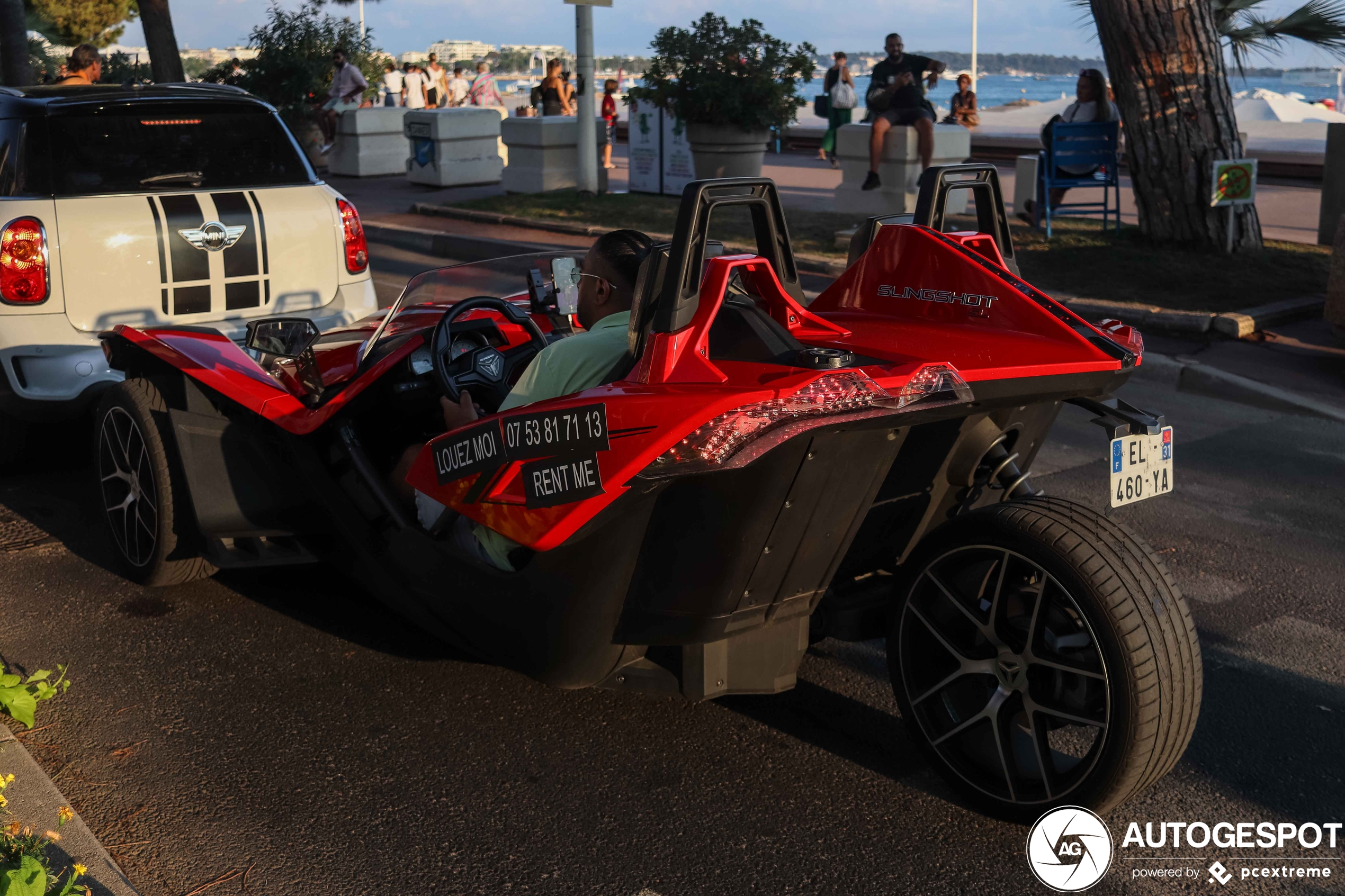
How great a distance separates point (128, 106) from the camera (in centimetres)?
609

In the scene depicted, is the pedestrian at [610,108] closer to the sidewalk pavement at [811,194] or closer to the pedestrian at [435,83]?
the sidewalk pavement at [811,194]

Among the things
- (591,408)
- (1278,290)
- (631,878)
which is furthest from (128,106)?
(1278,290)

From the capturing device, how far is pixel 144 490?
4.35m

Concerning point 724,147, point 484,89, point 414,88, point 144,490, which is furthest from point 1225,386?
point 414,88

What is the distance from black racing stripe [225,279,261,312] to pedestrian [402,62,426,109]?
2121cm

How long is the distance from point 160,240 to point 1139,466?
15.1 feet

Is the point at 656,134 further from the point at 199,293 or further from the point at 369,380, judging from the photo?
the point at 369,380

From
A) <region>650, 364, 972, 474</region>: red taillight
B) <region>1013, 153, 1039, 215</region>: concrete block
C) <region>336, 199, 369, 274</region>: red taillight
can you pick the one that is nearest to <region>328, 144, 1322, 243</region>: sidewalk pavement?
<region>1013, 153, 1039, 215</region>: concrete block

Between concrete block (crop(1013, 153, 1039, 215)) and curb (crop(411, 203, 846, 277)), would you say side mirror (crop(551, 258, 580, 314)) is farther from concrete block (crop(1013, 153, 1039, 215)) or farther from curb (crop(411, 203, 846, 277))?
concrete block (crop(1013, 153, 1039, 215))

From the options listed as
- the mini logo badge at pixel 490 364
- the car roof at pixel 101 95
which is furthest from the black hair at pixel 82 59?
the mini logo badge at pixel 490 364

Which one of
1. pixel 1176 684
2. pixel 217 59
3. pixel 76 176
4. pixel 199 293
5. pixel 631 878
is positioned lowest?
pixel 631 878

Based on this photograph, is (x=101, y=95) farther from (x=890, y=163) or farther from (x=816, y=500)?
(x=890, y=163)

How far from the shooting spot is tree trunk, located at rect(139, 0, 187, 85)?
1852 cm

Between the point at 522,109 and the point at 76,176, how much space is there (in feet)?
65.9
